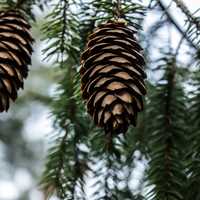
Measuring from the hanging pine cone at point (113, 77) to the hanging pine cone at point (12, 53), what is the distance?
0.24 feet

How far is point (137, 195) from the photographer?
0.98 meters

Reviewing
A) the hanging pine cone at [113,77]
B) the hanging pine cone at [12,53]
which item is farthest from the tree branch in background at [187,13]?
the hanging pine cone at [12,53]

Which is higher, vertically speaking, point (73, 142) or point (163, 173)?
A: point (73, 142)

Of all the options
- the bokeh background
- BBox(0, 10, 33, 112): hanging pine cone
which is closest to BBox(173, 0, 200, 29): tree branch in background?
BBox(0, 10, 33, 112): hanging pine cone

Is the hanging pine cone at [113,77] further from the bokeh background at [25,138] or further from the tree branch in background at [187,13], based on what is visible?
the bokeh background at [25,138]

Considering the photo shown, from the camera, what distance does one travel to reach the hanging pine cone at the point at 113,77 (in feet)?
2.08

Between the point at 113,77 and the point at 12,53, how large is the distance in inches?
5.0

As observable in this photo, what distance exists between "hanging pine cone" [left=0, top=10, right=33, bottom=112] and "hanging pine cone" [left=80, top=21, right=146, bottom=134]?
0.07 m

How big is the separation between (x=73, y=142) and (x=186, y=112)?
0.63 ft

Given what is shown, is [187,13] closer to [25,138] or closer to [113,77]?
[113,77]

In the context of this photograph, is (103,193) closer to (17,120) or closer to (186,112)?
(186,112)

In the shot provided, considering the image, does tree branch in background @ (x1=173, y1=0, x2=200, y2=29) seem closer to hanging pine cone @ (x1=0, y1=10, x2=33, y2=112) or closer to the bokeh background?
hanging pine cone @ (x1=0, y1=10, x2=33, y2=112)

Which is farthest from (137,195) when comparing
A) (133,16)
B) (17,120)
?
(17,120)

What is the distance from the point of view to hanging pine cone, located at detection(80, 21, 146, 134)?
25.0 inches
